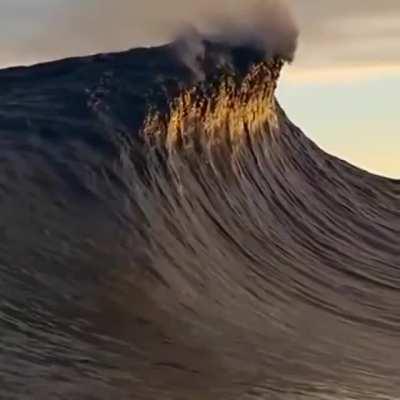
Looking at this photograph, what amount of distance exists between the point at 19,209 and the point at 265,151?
6.08 metres

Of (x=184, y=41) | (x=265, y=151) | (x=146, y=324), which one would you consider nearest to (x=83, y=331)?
(x=146, y=324)

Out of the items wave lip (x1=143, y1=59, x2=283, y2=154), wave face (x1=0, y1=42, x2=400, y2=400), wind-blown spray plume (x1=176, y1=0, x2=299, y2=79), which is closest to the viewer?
wave face (x1=0, y1=42, x2=400, y2=400)

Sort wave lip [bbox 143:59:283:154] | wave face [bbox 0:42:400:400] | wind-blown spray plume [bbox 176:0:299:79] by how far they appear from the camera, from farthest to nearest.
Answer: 1. wind-blown spray plume [bbox 176:0:299:79]
2. wave lip [bbox 143:59:283:154]
3. wave face [bbox 0:42:400:400]

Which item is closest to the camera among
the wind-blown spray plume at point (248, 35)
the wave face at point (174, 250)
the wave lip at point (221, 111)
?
the wave face at point (174, 250)

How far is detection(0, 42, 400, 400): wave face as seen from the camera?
7.17 m

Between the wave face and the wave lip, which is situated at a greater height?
the wave lip

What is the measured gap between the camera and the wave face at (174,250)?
717 cm

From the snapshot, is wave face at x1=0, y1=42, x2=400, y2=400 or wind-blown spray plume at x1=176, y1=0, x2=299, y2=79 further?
wind-blown spray plume at x1=176, y1=0, x2=299, y2=79

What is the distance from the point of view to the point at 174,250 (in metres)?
9.95

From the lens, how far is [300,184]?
611 inches

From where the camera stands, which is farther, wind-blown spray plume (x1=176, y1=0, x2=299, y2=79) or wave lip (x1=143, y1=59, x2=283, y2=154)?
wind-blown spray plume (x1=176, y1=0, x2=299, y2=79)

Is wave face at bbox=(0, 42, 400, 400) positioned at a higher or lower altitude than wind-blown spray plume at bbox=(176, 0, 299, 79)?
lower

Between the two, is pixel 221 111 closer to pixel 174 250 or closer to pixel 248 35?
pixel 248 35

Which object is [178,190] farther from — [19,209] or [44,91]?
[19,209]
